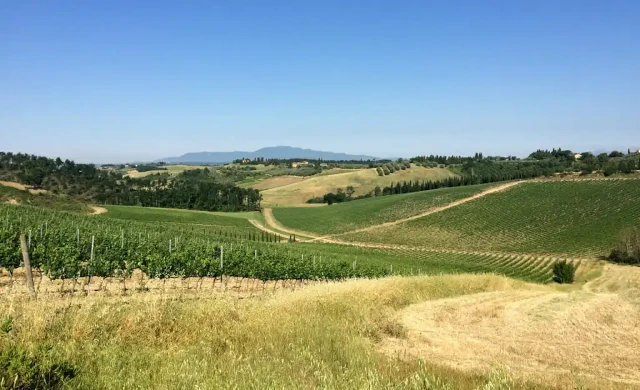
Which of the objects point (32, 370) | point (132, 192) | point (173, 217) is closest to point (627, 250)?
point (32, 370)

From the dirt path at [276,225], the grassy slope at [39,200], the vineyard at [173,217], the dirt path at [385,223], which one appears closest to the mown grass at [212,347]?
the dirt path at [385,223]

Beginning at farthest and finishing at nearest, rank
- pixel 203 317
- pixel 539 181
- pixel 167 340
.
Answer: pixel 539 181, pixel 203 317, pixel 167 340

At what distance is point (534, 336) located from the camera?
1173 cm

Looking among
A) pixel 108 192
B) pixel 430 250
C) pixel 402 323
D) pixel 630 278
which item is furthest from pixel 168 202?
pixel 402 323

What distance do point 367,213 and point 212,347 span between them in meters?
96.7

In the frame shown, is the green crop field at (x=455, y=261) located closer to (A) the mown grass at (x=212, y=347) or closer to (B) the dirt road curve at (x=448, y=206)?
(B) the dirt road curve at (x=448, y=206)

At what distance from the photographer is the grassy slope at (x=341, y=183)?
165250 millimetres

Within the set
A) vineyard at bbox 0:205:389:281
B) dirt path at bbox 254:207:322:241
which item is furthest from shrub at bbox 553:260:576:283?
dirt path at bbox 254:207:322:241

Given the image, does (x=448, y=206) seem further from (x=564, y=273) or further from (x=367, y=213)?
(x=564, y=273)

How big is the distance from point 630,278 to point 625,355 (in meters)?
46.0

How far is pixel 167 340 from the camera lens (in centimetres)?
738

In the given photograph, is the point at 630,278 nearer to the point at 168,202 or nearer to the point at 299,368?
the point at 299,368

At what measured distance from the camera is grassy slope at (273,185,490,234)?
315 feet

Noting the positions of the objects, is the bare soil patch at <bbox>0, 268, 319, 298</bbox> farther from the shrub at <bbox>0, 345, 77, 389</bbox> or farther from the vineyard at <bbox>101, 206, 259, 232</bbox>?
the vineyard at <bbox>101, 206, 259, 232</bbox>
